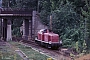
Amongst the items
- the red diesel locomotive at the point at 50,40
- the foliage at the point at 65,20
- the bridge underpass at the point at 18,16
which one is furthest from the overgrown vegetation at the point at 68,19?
the bridge underpass at the point at 18,16

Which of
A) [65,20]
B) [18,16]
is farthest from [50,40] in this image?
[18,16]

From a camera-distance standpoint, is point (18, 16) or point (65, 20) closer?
point (65, 20)

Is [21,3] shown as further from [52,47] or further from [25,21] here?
[52,47]

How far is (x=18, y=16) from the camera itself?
4897 centimetres

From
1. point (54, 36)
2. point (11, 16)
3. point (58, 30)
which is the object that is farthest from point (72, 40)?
point (11, 16)

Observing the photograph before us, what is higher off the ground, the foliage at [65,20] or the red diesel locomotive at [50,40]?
the foliage at [65,20]

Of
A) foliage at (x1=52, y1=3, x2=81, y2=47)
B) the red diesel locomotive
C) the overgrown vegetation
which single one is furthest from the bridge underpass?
the red diesel locomotive

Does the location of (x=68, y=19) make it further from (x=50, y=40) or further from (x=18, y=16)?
(x=18, y=16)

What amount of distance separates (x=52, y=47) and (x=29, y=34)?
73.8 feet

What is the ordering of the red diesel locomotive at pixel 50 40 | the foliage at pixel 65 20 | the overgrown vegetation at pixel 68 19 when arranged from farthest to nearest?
the foliage at pixel 65 20
the overgrown vegetation at pixel 68 19
the red diesel locomotive at pixel 50 40

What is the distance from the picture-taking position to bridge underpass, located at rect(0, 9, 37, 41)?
1900 inches

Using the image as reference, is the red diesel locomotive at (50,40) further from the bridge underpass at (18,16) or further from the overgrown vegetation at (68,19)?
the bridge underpass at (18,16)

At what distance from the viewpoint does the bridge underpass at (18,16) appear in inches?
1900

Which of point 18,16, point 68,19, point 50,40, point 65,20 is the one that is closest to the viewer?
point 50,40
